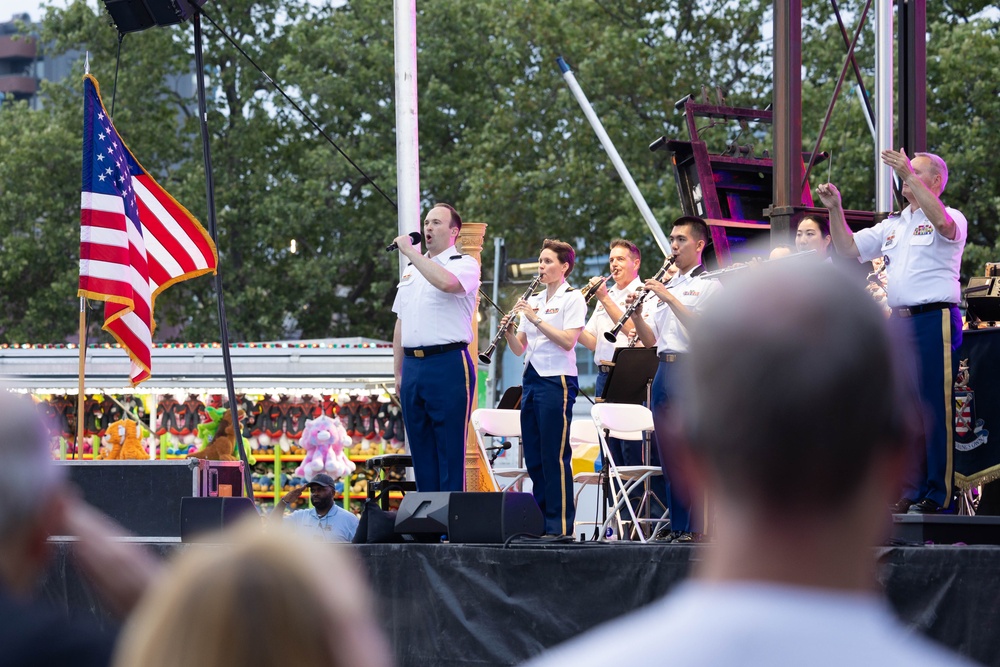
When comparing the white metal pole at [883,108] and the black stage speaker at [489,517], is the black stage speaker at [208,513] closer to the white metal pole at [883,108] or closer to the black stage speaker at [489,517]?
the black stage speaker at [489,517]

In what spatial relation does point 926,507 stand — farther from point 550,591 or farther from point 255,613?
point 255,613

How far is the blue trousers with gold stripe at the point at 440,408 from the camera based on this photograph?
715cm

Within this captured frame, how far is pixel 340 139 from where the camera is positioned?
27375 mm

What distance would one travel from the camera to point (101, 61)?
90.5ft

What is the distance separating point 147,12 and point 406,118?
1762 millimetres

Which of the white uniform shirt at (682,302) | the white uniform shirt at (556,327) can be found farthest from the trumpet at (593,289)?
the white uniform shirt at (682,302)

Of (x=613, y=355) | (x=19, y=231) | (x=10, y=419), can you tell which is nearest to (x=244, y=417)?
(x=613, y=355)

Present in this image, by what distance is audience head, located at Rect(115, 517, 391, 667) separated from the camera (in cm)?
102

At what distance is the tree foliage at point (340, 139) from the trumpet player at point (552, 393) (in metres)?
14.5

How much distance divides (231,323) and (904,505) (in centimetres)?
2185

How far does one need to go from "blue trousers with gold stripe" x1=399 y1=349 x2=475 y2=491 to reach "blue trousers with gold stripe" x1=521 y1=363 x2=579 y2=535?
64 centimetres

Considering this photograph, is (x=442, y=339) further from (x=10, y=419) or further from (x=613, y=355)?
(x=10, y=419)

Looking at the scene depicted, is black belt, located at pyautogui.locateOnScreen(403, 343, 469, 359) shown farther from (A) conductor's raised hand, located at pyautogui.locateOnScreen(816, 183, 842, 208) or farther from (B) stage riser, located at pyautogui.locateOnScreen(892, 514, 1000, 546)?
(B) stage riser, located at pyautogui.locateOnScreen(892, 514, 1000, 546)

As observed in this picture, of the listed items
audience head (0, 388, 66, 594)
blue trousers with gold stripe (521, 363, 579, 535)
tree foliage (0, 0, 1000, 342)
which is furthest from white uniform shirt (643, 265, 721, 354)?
tree foliage (0, 0, 1000, 342)
